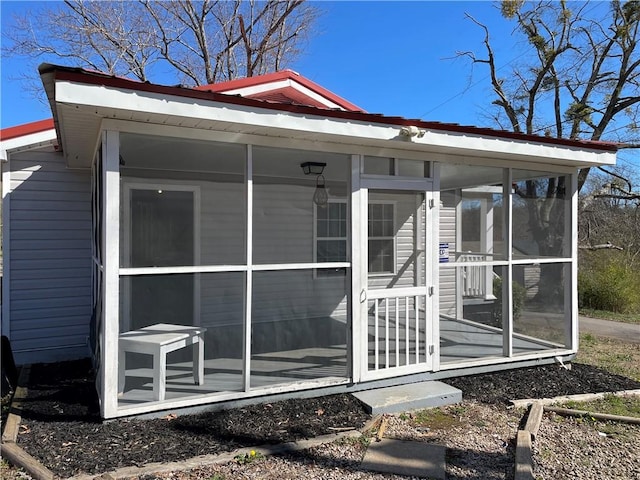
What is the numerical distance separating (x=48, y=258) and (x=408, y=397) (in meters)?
4.66

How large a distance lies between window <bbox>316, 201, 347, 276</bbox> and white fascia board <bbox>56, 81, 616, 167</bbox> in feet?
2.85

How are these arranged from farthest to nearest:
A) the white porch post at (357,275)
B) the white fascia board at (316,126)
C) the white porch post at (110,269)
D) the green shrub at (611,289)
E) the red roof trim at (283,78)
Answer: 1. the green shrub at (611,289)
2. the red roof trim at (283,78)
3. the white porch post at (357,275)
4. the white porch post at (110,269)
5. the white fascia board at (316,126)

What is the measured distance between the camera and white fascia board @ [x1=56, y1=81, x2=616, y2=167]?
2955 millimetres

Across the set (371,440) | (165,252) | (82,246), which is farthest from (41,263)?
(371,440)


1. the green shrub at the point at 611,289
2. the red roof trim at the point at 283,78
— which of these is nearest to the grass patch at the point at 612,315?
the green shrub at the point at 611,289

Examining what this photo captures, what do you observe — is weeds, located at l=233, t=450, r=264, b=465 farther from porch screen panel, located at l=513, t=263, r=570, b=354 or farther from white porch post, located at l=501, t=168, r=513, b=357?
porch screen panel, located at l=513, t=263, r=570, b=354

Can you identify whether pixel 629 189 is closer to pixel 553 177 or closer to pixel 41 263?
pixel 553 177

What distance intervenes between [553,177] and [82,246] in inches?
234

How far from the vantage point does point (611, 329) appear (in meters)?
8.52

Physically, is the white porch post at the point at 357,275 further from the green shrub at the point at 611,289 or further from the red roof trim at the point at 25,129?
the green shrub at the point at 611,289

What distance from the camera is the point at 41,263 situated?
5617 mm

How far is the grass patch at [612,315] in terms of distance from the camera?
9531 millimetres

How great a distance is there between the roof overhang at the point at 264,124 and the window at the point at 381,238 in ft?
2.00

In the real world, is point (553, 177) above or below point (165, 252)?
above
